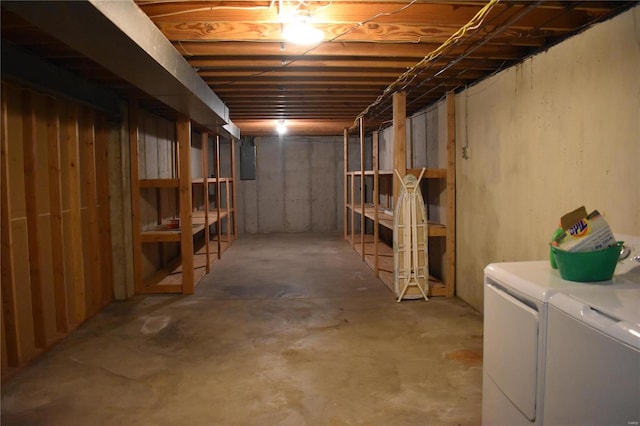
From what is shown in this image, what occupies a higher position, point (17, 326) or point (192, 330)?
point (17, 326)

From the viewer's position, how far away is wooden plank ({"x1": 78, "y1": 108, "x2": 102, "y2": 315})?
13.4ft

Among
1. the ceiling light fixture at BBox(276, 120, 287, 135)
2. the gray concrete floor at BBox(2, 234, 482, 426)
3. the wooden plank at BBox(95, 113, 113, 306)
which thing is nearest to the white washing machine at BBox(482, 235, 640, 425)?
the gray concrete floor at BBox(2, 234, 482, 426)

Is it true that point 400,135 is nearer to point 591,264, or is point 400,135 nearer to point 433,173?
point 433,173

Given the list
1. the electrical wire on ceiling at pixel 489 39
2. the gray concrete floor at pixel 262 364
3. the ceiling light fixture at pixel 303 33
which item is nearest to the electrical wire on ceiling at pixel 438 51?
the electrical wire on ceiling at pixel 489 39

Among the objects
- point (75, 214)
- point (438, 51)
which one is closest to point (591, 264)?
point (438, 51)

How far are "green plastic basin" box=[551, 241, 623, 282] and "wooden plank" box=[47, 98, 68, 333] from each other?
3437 mm

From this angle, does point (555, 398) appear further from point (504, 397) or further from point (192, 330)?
point (192, 330)

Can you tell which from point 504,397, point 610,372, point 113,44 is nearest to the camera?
point 610,372

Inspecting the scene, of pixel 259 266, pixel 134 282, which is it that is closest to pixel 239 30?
pixel 134 282

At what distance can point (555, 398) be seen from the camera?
156cm

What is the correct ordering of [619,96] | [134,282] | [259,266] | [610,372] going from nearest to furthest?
[610,372] → [619,96] → [134,282] → [259,266]

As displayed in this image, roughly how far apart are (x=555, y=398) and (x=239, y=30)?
2.56m

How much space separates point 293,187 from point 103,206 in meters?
5.67

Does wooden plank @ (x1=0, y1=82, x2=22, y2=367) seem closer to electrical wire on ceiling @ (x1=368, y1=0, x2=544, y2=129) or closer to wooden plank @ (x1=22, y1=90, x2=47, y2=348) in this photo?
wooden plank @ (x1=22, y1=90, x2=47, y2=348)
